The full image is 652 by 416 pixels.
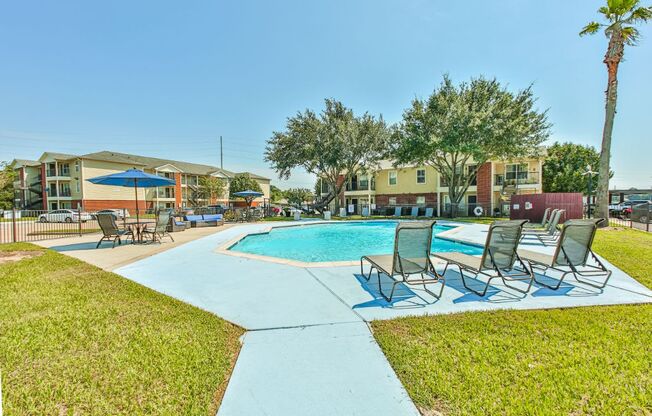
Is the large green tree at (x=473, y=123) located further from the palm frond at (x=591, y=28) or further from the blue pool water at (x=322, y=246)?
the blue pool water at (x=322, y=246)

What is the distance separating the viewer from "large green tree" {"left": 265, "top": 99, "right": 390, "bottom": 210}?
936 inches

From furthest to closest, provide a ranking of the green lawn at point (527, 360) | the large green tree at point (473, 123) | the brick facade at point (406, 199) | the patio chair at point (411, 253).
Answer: the brick facade at point (406, 199)
the large green tree at point (473, 123)
the patio chair at point (411, 253)
the green lawn at point (527, 360)

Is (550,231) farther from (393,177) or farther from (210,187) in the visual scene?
(210,187)

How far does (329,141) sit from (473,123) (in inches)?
415

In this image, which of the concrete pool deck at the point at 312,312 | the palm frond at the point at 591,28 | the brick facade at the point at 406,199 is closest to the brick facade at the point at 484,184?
the brick facade at the point at 406,199

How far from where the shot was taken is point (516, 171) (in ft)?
86.2

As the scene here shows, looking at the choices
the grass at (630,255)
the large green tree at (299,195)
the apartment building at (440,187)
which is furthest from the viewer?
the large green tree at (299,195)

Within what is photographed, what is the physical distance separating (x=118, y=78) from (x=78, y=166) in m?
25.9

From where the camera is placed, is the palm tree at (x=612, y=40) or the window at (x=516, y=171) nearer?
the palm tree at (x=612, y=40)

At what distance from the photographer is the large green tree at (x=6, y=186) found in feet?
104

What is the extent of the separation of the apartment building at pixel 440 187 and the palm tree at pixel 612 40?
9.41m

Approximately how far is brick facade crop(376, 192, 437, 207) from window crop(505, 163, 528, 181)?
6.66 metres

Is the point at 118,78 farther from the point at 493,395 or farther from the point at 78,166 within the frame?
the point at 78,166

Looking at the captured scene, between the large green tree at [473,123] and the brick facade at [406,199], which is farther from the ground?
the large green tree at [473,123]
